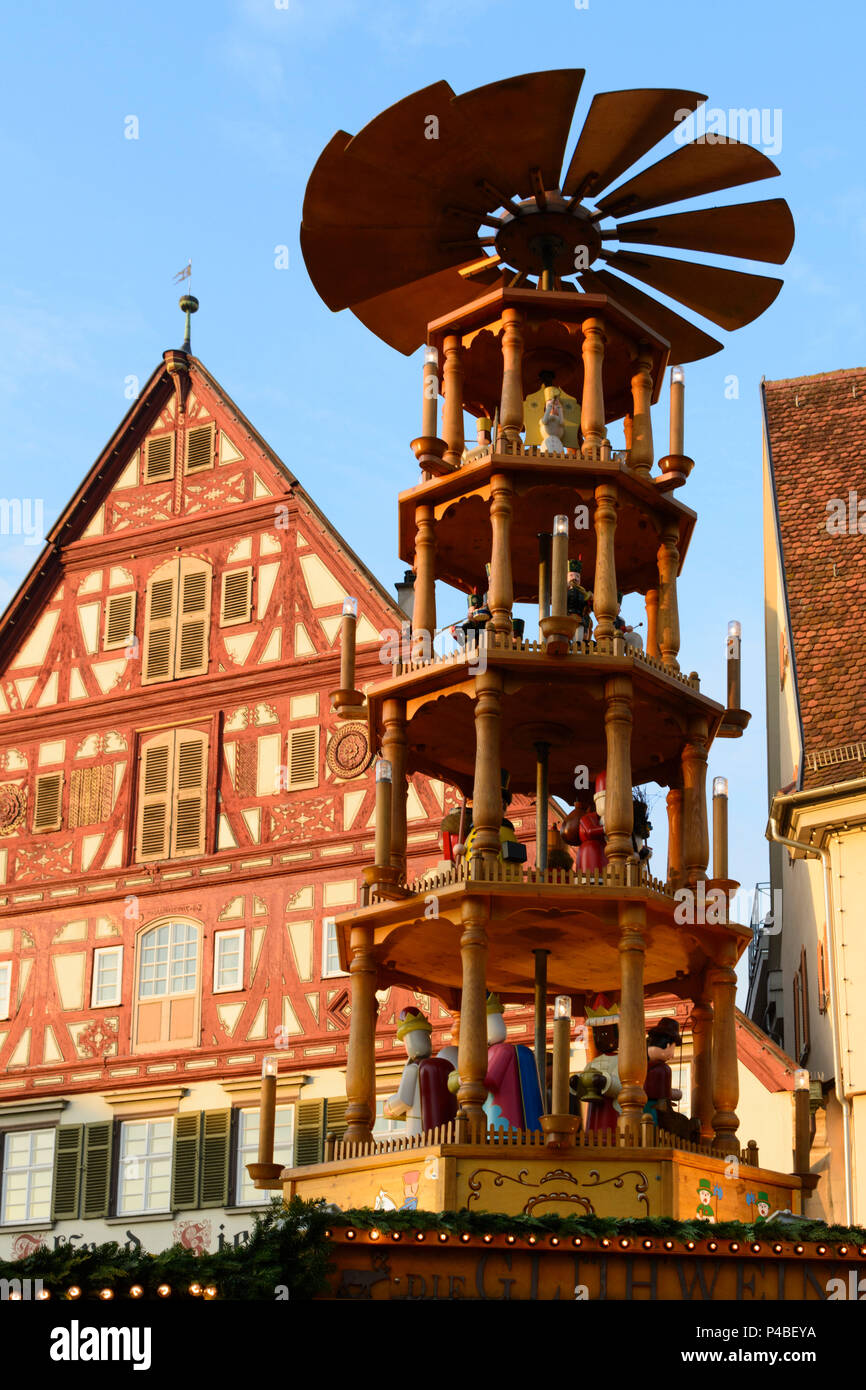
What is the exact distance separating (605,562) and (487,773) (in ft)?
5.86

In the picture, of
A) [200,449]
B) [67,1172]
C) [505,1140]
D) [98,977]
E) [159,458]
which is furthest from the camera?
[159,458]

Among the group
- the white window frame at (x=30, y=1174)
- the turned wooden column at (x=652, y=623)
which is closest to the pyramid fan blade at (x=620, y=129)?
the turned wooden column at (x=652, y=623)

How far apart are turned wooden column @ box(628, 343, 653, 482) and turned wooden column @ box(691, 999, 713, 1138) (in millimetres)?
3819

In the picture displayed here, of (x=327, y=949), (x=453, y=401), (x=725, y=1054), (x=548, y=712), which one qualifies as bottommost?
(x=725, y=1054)

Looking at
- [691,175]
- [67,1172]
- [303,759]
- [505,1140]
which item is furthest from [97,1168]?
[691,175]

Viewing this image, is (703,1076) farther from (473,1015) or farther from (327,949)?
(327,949)

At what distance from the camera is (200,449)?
96.3ft

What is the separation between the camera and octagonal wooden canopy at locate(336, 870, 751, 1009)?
45.6 ft

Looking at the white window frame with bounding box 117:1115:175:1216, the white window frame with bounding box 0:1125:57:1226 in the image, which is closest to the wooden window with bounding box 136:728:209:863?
the white window frame with bounding box 117:1115:175:1216

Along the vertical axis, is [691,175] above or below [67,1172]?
above

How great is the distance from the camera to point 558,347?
16.2 m

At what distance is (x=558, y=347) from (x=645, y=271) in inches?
42.4
